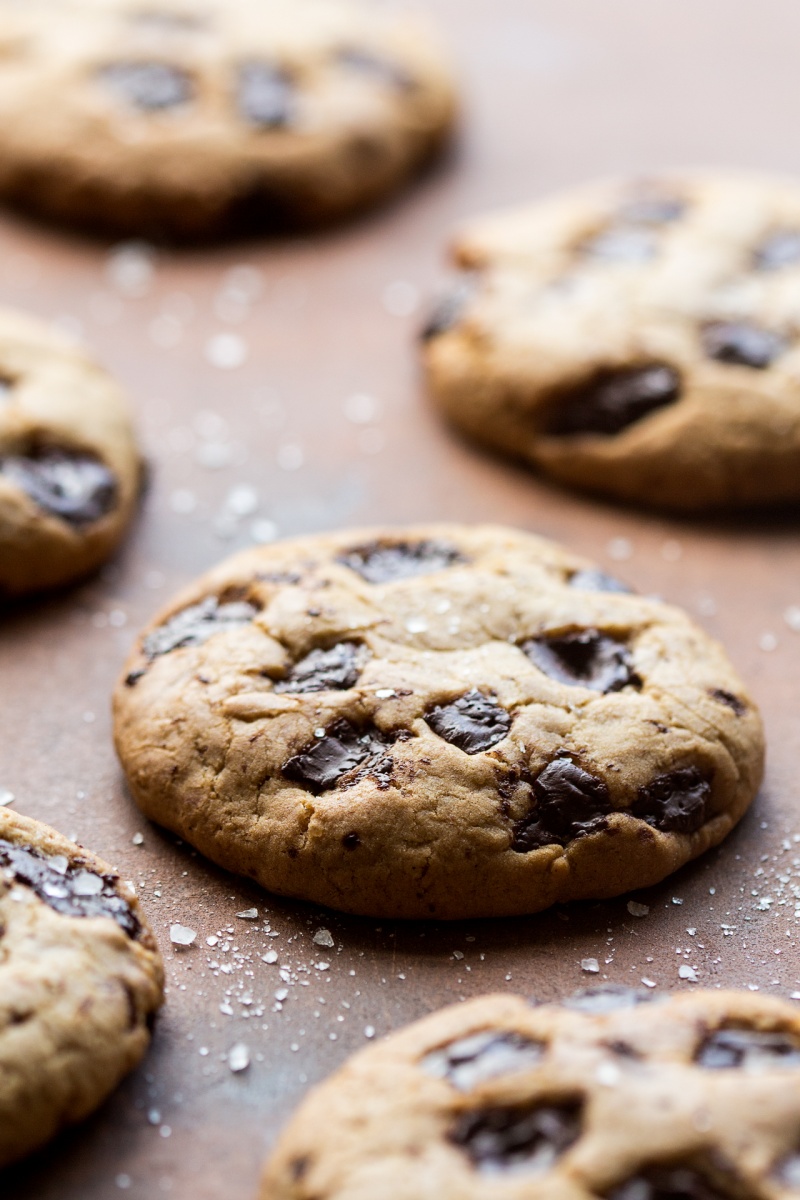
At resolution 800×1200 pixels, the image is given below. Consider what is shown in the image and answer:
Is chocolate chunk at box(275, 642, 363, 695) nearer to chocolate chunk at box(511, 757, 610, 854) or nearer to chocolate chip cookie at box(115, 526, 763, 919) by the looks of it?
chocolate chip cookie at box(115, 526, 763, 919)

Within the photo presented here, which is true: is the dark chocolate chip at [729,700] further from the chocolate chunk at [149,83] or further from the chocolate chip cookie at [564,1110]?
the chocolate chunk at [149,83]

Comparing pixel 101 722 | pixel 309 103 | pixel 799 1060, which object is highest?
pixel 309 103

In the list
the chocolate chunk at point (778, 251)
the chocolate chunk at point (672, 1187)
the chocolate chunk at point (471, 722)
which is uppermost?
the chocolate chunk at point (778, 251)

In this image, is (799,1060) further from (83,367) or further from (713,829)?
(83,367)

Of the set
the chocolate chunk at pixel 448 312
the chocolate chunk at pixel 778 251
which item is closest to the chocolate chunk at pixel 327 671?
the chocolate chunk at pixel 448 312

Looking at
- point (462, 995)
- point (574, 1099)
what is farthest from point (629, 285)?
point (574, 1099)

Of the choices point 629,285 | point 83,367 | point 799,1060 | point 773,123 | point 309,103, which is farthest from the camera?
point 773,123

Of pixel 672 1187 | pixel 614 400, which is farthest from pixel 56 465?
pixel 672 1187
